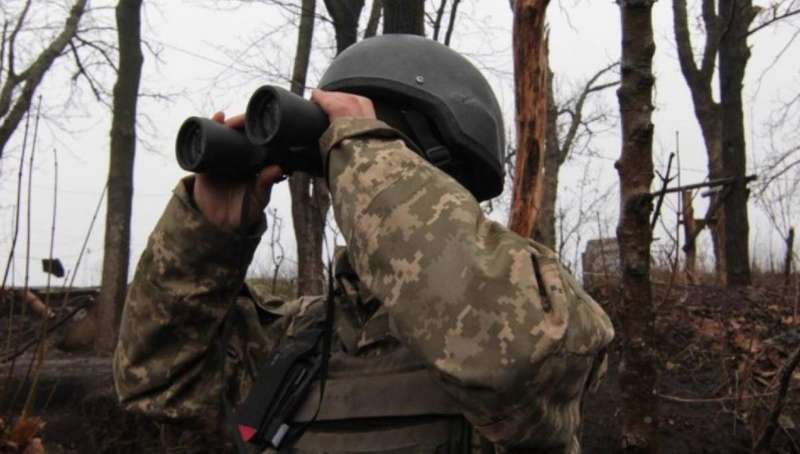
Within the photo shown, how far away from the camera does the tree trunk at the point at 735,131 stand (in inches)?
355

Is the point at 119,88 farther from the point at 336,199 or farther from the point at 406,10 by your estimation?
the point at 336,199

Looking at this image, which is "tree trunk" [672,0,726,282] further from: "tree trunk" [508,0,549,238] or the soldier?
the soldier

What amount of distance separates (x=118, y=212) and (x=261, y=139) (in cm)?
740

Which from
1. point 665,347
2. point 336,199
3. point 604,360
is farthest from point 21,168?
point 665,347

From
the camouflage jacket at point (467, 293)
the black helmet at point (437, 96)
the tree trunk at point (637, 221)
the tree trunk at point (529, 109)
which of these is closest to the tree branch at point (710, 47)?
the tree trunk at point (529, 109)

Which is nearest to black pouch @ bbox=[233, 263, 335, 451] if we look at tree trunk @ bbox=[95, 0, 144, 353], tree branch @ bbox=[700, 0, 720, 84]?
tree trunk @ bbox=[95, 0, 144, 353]

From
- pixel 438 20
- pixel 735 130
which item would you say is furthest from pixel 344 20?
pixel 735 130

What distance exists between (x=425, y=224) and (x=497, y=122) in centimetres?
73

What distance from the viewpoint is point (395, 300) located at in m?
1.38

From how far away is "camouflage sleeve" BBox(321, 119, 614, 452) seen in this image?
4.34 ft

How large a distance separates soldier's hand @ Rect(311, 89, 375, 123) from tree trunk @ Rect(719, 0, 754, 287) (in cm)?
768

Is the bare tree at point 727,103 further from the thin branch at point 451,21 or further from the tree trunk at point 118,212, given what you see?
the tree trunk at point 118,212

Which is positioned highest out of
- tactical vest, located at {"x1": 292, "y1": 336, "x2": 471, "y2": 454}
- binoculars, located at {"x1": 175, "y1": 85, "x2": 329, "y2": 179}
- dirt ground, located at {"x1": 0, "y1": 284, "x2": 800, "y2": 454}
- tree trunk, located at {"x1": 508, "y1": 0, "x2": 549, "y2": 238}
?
tree trunk, located at {"x1": 508, "y1": 0, "x2": 549, "y2": 238}

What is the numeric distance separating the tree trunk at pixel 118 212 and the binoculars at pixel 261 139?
7042mm
